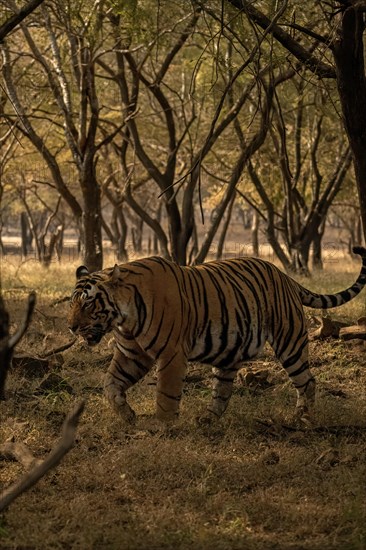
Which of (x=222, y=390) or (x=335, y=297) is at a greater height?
(x=335, y=297)

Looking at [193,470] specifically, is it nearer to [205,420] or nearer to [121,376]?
[205,420]

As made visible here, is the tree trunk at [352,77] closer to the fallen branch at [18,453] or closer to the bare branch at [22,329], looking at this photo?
the fallen branch at [18,453]

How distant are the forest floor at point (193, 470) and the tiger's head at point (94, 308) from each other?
0.76 metres

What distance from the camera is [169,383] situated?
6.60 metres

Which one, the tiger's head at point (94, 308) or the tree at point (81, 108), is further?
the tree at point (81, 108)

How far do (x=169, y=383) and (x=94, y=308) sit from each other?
81 cm

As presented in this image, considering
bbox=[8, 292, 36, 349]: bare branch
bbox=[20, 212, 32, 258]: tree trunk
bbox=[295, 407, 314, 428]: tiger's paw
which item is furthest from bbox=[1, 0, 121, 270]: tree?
bbox=[20, 212, 32, 258]: tree trunk

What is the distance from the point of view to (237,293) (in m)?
7.07

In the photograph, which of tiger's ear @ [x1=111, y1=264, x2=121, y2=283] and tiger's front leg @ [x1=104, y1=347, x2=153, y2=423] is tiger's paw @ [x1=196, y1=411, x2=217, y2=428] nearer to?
tiger's front leg @ [x1=104, y1=347, x2=153, y2=423]

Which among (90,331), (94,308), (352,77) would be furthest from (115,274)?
(352,77)

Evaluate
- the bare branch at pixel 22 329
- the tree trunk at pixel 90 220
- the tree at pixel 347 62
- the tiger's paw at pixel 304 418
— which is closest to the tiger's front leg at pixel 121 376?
the tiger's paw at pixel 304 418

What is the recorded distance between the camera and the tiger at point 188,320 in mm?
6598

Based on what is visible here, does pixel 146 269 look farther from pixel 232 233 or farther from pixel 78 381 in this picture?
pixel 232 233

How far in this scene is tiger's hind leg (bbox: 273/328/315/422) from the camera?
7141 millimetres
